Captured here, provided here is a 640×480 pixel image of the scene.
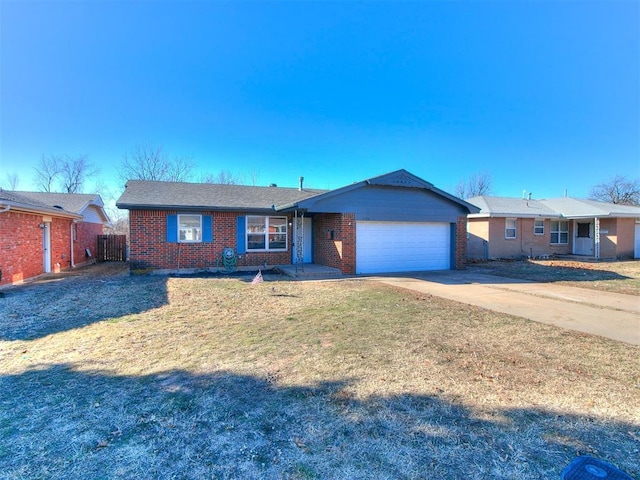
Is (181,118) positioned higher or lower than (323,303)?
higher

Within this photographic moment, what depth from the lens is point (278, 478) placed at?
7.09ft

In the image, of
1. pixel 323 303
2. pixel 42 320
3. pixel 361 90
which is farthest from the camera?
pixel 361 90

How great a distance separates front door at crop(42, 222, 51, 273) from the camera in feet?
41.7

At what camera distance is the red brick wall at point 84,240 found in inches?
632

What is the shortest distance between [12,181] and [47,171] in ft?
21.5

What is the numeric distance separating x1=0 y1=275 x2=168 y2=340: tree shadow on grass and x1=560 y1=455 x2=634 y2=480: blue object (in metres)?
7.00

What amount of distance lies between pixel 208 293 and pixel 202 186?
8.33 m

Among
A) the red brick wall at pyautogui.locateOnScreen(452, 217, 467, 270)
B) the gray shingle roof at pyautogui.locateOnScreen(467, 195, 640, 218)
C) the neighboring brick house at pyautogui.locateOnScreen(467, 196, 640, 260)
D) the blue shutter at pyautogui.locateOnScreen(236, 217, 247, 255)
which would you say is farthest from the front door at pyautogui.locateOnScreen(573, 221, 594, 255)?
the blue shutter at pyautogui.locateOnScreen(236, 217, 247, 255)

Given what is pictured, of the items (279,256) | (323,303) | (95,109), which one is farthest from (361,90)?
(95,109)

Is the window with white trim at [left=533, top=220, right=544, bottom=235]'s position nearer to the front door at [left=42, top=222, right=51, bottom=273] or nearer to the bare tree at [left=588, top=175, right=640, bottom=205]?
the front door at [left=42, top=222, right=51, bottom=273]

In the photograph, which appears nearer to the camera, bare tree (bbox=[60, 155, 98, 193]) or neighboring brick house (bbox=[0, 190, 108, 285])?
neighboring brick house (bbox=[0, 190, 108, 285])

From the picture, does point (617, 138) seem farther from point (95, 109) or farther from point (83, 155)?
point (83, 155)

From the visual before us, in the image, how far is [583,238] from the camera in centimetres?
2066

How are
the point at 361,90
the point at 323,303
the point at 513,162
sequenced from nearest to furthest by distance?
the point at 323,303, the point at 361,90, the point at 513,162
